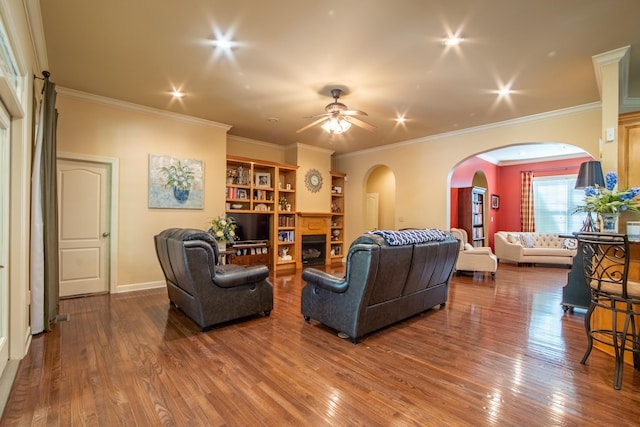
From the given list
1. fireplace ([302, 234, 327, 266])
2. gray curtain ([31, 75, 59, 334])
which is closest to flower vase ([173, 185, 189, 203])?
gray curtain ([31, 75, 59, 334])

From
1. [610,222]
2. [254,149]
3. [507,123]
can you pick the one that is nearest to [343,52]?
[610,222]

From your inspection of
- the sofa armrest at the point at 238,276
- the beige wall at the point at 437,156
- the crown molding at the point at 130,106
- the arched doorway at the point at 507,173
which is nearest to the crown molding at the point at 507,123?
the beige wall at the point at 437,156

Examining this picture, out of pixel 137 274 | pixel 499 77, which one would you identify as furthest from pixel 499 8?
pixel 137 274

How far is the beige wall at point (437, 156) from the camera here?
486 cm

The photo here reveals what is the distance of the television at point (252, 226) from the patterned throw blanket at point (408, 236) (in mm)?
4129

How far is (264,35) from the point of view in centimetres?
301

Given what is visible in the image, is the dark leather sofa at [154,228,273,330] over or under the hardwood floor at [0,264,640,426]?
over

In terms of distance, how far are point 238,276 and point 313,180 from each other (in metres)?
4.62

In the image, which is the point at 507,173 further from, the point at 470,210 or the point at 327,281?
the point at 327,281

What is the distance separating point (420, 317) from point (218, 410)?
2558mm

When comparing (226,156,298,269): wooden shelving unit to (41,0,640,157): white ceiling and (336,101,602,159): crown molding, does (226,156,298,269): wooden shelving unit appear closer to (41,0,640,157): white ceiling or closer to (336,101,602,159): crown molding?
(41,0,640,157): white ceiling

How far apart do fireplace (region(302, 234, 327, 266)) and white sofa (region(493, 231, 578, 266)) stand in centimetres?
457

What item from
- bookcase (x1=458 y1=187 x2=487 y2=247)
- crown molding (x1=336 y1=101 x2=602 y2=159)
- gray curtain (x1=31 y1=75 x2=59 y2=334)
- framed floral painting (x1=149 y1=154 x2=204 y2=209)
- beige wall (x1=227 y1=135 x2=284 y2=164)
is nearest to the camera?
gray curtain (x1=31 y1=75 x2=59 y2=334)

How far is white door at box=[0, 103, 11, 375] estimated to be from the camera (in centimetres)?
237
